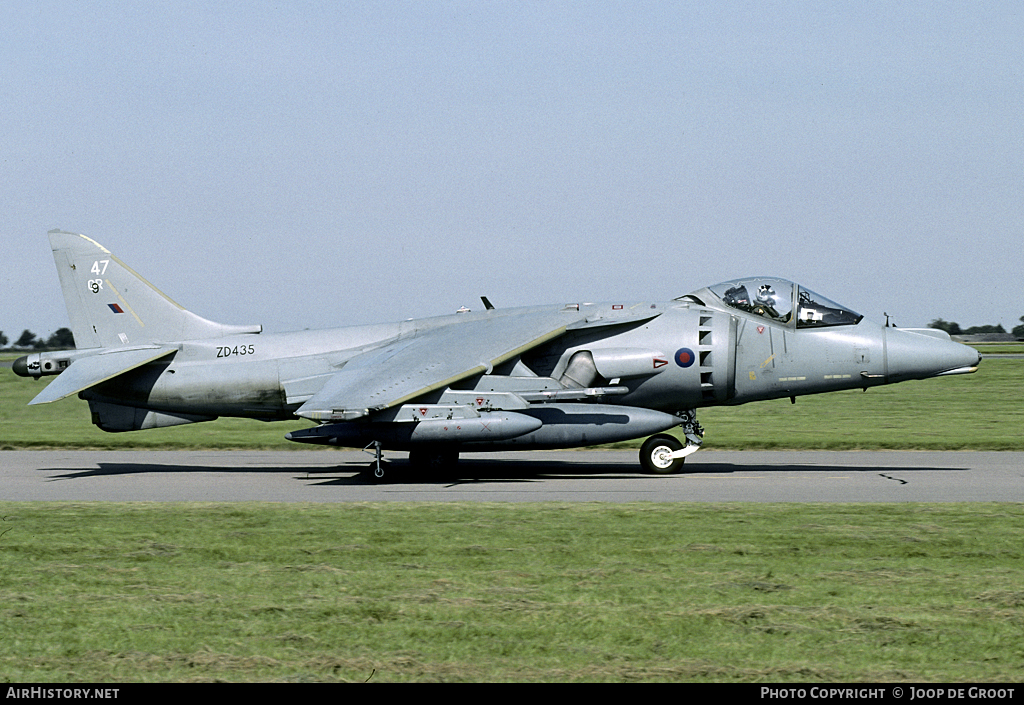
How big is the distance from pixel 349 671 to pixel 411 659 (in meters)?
0.40

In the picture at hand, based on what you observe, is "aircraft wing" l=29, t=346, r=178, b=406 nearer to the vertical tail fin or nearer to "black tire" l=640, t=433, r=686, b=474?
the vertical tail fin

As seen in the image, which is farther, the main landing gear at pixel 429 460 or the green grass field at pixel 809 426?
the green grass field at pixel 809 426

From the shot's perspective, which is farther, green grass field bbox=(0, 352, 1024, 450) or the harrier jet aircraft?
green grass field bbox=(0, 352, 1024, 450)

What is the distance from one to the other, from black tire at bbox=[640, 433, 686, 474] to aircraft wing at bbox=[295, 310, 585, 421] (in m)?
2.46

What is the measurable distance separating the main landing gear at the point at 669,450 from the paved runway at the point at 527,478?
1.12ft

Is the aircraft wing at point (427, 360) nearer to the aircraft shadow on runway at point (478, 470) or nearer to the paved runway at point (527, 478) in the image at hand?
the paved runway at point (527, 478)

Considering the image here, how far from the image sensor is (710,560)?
346 inches

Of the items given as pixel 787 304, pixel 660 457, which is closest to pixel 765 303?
pixel 787 304

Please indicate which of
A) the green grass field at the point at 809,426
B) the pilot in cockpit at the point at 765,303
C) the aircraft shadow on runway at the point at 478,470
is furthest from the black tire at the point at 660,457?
the green grass field at the point at 809,426

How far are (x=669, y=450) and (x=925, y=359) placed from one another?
173 inches

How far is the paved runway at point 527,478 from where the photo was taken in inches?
541

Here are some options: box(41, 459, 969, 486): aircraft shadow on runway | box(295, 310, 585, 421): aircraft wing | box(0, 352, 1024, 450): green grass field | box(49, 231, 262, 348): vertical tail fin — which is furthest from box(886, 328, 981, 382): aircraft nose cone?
box(49, 231, 262, 348): vertical tail fin

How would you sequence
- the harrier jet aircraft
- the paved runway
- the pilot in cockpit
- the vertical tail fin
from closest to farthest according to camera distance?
1. the paved runway
2. the harrier jet aircraft
3. the pilot in cockpit
4. the vertical tail fin

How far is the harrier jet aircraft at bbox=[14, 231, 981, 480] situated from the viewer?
15.8 m
